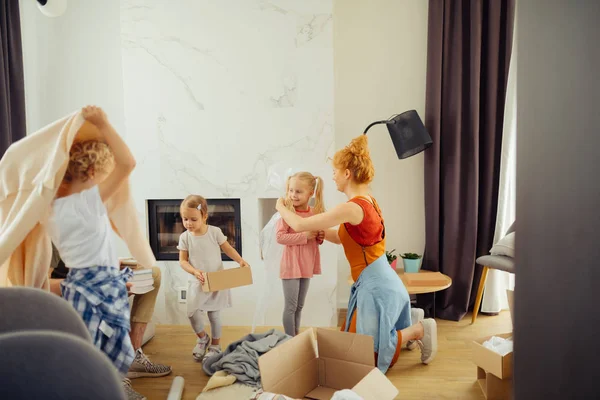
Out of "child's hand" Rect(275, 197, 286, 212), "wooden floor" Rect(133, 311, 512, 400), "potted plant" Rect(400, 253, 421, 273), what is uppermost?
"child's hand" Rect(275, 197, 286, 212)

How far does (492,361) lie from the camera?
83.4 inches

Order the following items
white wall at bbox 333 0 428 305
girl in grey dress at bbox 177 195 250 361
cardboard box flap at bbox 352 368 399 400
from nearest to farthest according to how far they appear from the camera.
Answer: cardboard box flap at bbox 352 368 399 400 → girl in grey dress at bbox 177 195 250 361 → white wall at bbox 333 0 428 305

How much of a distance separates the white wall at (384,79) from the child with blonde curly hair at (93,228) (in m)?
2.50

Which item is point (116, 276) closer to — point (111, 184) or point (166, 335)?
A: point (111, 184)

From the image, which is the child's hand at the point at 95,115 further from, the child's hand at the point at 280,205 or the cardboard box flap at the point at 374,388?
the child's hand at the point at 280,205

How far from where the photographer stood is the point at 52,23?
3.47 m

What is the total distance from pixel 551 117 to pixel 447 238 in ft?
10.8

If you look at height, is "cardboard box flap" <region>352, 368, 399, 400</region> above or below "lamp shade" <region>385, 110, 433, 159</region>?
below

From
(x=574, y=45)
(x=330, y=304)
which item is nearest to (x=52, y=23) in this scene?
(x=330, y=304)

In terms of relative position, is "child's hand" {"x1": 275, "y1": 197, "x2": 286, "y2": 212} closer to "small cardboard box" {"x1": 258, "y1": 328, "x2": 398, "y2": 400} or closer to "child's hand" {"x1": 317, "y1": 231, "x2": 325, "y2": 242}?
"child's hand" {"x1": 317, "y1": 231, "x2": 325, "y2": 242}

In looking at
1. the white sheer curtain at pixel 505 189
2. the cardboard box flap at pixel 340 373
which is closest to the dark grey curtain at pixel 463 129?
the white sheer curtain at pixel 505 189

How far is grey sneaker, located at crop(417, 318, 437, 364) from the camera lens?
257cm

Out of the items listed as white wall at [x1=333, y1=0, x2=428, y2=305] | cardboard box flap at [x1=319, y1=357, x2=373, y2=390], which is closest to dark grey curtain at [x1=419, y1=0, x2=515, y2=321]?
white wall at [x1=333, y1=0, x2=428, y2=305]

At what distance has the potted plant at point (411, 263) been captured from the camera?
331 centimetres
